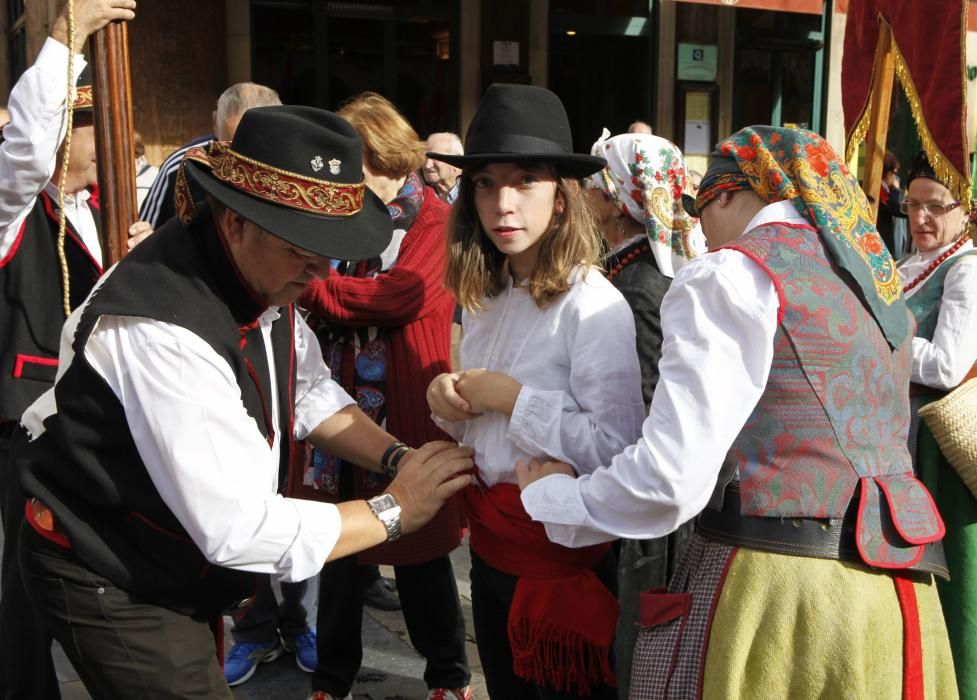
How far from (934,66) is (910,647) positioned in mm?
1892

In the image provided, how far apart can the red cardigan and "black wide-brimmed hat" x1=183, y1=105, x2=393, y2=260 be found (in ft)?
3.64

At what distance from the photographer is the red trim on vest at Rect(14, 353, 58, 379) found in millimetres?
2920

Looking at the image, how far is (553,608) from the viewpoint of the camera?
2.10 metres

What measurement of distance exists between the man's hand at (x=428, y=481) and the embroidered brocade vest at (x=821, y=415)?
0.61 meters

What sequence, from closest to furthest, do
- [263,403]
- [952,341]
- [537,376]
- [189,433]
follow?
[189,433]
[263,403]
[537,376]
[952,341]

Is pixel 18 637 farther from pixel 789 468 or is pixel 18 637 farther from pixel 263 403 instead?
pixel 789 468

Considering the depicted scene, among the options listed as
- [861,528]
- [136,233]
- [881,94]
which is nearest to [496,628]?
[861,528]

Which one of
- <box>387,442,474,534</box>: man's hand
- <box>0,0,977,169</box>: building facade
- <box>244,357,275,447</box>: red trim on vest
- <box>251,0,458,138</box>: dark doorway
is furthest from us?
<box>251,0,458,138</box>: dark doorway

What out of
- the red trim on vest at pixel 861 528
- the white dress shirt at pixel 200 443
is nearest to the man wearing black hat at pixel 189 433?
the white dress shirt at pixel 200 443

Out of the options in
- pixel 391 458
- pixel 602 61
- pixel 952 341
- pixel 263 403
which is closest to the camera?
pixel 263 403

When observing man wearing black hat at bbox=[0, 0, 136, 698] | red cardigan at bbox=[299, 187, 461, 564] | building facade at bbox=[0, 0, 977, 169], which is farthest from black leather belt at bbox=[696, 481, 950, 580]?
building facade at bbox=[0, 0, 977, 169]

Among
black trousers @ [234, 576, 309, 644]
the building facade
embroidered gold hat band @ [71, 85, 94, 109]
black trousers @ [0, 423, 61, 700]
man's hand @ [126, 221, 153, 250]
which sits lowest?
black trousers @ [234, 576, 309, 644]

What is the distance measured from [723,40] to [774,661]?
8.24 meters

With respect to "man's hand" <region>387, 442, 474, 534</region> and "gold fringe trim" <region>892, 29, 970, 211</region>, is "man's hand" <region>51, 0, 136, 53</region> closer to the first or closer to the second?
"man's hand" <region>387, 442, 474, 534</region>
